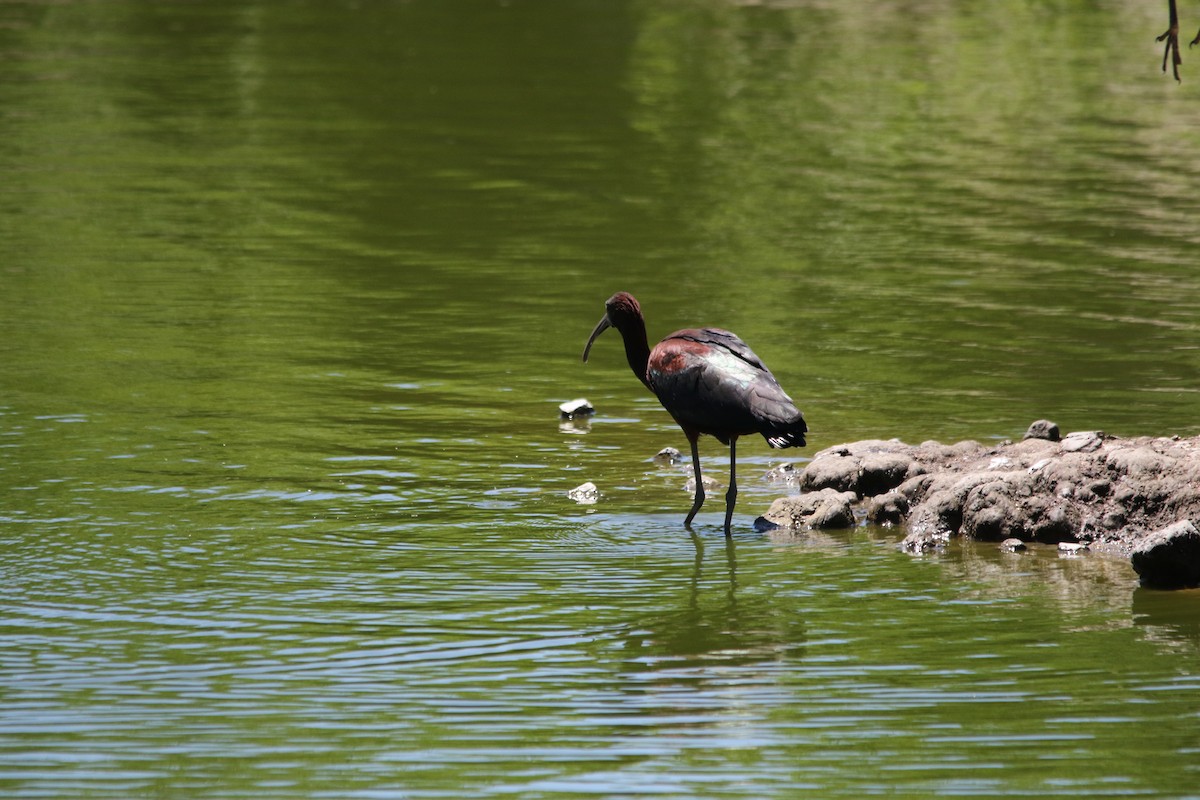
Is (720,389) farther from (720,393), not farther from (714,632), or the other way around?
(714,632)

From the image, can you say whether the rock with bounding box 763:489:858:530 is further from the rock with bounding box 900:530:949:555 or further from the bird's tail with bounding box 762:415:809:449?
the bird's tail with bounding box 762:415:809:449

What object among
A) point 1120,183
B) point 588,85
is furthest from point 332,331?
point 588,85

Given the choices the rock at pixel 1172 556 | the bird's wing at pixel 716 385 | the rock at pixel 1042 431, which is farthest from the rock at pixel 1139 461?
the bird's wing at pixel 716 385

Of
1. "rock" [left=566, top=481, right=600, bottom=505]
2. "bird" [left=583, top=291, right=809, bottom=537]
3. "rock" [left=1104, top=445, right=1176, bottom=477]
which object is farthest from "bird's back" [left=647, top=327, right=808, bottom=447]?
"rock" [left=1104, top=445, right=1176, bottom=477]

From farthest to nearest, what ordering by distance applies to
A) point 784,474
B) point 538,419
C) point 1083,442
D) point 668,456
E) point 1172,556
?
point 538,419, point 668,456, point 784,474, point 1083,442, point 1172,556

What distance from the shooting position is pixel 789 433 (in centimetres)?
991

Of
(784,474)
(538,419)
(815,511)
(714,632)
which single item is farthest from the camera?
(538,419)

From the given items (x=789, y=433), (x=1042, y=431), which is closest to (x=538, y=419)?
(x=789, y=433)

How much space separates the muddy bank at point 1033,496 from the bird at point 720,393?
0.71 metres

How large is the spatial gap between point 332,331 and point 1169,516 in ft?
26.8

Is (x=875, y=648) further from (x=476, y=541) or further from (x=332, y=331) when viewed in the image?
(x=332, y=331)

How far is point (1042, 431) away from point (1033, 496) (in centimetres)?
101

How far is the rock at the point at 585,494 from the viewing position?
11.0m

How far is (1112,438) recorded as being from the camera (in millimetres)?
10727
